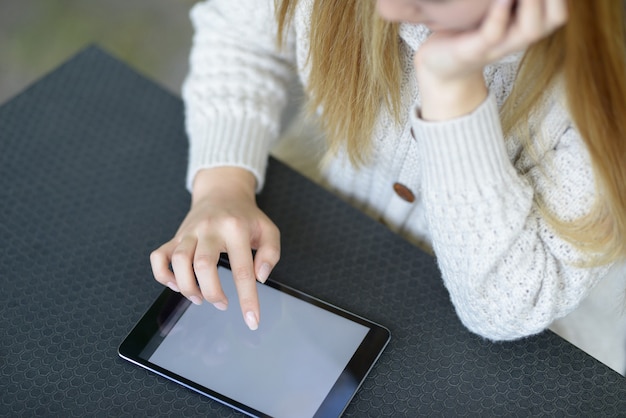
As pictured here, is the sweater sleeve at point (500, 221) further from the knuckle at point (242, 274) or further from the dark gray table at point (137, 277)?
the knuckle at point (242, 274)

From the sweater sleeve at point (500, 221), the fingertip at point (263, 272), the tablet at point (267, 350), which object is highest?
the sweater sleeve at point (500, 221)

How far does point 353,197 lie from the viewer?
0.92 m

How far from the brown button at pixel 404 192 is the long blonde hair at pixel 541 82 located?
0.16 ft

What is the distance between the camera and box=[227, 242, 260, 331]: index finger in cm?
63

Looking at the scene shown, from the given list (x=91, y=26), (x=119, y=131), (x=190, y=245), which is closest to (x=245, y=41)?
(x=119, y=131)

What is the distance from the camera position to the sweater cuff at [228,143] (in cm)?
79

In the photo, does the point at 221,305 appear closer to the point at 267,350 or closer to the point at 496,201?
the point at 267,350

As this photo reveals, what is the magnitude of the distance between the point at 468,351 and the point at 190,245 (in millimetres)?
287

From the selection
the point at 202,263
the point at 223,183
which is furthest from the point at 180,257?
the point at 223,183

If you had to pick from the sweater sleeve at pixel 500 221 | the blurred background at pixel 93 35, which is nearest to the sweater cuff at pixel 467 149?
the sweater sleeve at pixel 500 221

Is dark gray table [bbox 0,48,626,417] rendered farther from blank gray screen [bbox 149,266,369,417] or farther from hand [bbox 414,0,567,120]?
hand [bbox 414,0,567,120]

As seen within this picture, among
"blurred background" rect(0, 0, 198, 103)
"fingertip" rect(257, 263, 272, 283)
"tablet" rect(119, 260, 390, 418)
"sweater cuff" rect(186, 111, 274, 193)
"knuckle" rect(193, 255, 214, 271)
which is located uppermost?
"sweater cuff" rect(186, 111, 274, 193)

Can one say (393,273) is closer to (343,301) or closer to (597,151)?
(343,301)

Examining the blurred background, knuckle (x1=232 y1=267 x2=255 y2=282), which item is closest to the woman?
knuckle (x1=232 y1=267 x2=255 y2=282)
